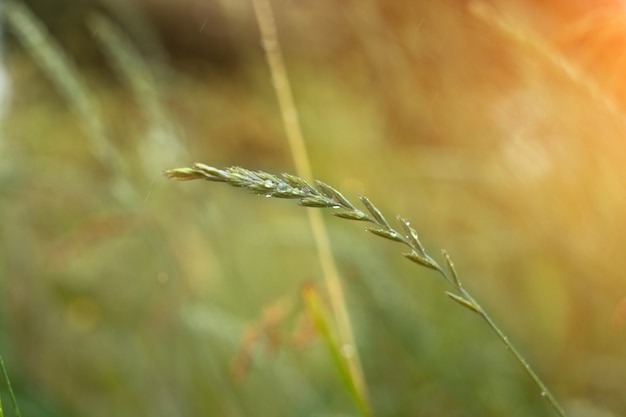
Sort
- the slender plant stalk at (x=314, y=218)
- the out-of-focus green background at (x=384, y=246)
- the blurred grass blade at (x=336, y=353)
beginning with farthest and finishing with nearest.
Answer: the out-of-focus green background at (x=384, y=246), the slender plant stalk at (x=314, y=218), the blurred grass blade at (x=336, y=353)

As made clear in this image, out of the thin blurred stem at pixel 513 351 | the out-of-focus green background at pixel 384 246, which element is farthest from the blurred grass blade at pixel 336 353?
the thin blurred stem at pixel 513 351

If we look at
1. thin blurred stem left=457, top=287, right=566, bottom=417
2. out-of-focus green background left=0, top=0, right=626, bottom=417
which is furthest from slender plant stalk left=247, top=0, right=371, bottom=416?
thin blurred stem left=457, top=287, right=566, bottom=417

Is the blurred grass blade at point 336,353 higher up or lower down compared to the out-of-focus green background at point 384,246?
lower down

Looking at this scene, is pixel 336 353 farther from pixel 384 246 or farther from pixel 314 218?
pixel 384 246

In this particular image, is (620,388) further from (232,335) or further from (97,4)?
(97,4)

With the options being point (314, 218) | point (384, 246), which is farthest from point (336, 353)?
point (384, 246)

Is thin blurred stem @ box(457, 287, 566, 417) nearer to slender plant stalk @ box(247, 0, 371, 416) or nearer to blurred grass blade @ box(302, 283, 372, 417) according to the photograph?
blurred grass blade @ box(302, 283, 372, 417)

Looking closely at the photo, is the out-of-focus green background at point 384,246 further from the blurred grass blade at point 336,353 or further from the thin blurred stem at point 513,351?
the thin blurred stem at point 513,351

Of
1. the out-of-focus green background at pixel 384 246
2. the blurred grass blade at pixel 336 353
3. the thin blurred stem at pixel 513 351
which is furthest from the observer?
the out-of-focus green background at pixel 384 246

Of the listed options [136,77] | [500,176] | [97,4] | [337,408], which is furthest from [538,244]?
[97,4]
